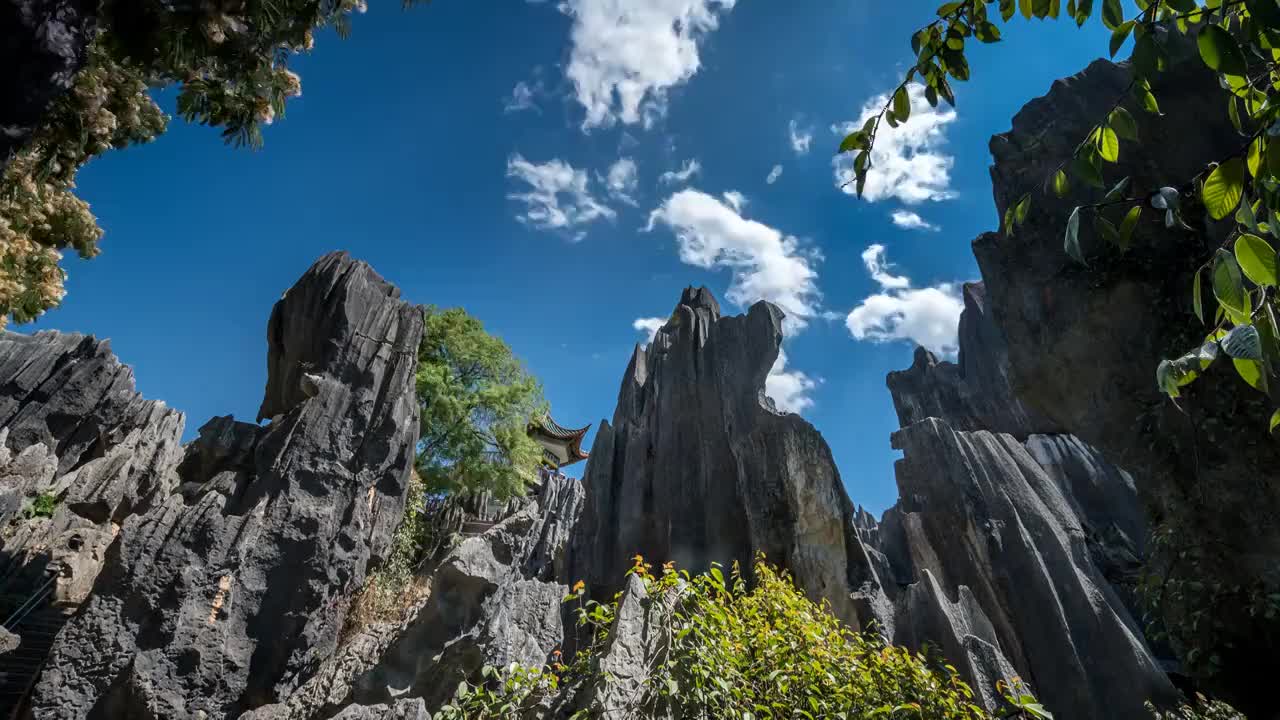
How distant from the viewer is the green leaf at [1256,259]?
3.19 feet

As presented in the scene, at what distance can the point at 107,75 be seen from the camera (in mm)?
5633

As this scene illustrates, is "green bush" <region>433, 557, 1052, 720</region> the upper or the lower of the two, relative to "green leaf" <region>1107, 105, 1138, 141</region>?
lower

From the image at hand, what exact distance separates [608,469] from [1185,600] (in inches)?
659

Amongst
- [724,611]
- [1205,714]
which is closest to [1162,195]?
[724,611]

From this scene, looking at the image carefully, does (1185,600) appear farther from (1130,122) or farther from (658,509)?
(658,509)

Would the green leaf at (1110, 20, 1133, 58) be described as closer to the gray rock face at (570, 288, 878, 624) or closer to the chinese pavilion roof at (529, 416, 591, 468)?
the gray rock face at (570, 288, 878, 624)

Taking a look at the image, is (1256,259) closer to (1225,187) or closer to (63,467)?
(1225,187)

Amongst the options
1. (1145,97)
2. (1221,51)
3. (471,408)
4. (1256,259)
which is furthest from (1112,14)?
(471,408)

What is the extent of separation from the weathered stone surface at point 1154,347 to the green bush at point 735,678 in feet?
17.8

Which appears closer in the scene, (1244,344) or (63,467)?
(1244,344)

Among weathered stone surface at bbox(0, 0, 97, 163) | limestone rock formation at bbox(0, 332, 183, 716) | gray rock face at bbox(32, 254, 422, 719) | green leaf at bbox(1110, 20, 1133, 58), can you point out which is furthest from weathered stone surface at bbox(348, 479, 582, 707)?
limestone rock formation at bbox(0, 332, 183, 716)

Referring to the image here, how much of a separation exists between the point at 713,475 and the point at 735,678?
15260mm

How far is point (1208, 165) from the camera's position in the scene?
103 cm

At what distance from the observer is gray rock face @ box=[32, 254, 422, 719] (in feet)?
19.1
